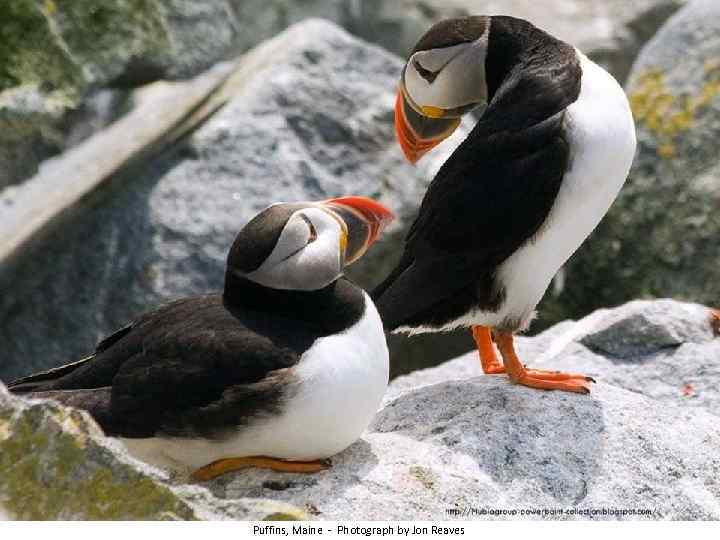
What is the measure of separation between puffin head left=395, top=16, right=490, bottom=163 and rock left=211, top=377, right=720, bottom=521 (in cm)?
111

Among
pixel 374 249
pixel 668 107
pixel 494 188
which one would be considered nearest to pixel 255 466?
pixel 494 188

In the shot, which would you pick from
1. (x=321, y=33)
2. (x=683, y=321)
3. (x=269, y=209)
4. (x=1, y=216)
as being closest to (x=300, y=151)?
(x=321, y=33)

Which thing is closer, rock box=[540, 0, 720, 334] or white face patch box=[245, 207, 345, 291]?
white face patch box=[245, 207, 345, 291]

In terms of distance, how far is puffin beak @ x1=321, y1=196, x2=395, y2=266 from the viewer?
15.1 feet

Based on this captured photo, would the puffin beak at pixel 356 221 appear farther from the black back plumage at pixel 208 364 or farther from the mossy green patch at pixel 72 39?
the mossy green patch at pixel 72 39

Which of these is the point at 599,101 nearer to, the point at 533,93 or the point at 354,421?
the point at 533,93

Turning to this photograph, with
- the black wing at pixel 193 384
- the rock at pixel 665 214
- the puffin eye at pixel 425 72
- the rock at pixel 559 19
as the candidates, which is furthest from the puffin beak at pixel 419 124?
the rock at pixel 559 19

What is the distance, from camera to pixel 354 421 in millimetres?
4406

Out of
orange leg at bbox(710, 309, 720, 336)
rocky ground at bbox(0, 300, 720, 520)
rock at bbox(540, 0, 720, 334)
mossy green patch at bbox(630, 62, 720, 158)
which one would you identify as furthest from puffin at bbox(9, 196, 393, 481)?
mossy green patch at bbox(630, 62, 720, 158)

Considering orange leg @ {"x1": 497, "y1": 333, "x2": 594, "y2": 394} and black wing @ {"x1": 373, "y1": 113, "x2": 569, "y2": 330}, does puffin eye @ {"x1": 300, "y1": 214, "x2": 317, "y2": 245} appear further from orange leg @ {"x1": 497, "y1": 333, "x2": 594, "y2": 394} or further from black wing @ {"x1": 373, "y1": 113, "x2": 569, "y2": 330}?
orange leg @ {"x1": 497, "y1": 333, "x2": 594, "y2": 394}

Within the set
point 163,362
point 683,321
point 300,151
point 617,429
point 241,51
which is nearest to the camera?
point 163,362

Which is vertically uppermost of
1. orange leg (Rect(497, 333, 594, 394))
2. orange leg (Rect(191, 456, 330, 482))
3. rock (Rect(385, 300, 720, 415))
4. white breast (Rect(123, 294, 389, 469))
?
white breast (Rect(123, 294, 389, 469))

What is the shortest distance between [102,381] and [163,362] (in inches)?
10.2

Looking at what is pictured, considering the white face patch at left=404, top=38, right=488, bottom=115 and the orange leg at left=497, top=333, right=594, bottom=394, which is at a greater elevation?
the white face patch at left=404, top=38, right=488, bottom=115
